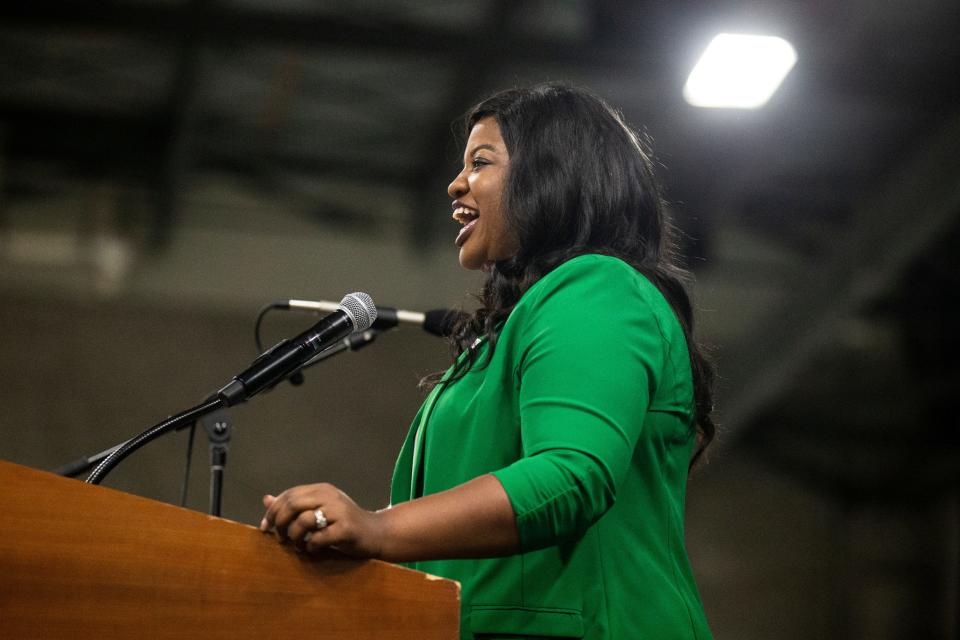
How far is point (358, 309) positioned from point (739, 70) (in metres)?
3.56

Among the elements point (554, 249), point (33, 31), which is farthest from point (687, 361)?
point (33, 31)

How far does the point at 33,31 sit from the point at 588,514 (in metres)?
6.11

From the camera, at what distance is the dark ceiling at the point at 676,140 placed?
19.1 ft

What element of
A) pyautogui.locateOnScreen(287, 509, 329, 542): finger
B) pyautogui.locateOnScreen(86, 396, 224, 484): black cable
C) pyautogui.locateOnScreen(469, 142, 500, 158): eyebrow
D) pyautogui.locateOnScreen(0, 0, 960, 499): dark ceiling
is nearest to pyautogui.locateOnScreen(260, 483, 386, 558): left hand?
pyautogui.locateOnScreen(287, 509, 329, 542): finger

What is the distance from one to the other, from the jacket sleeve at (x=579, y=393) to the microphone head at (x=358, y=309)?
413 millimetres

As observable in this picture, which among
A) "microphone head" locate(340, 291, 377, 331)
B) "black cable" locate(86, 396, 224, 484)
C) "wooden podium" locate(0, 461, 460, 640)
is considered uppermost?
"microphone head" locate(340, 291, 377, 331)

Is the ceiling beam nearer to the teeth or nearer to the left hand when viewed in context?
the teeth

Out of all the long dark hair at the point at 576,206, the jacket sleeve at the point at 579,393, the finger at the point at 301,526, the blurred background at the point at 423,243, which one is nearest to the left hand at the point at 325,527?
the finger at the point at 301,526

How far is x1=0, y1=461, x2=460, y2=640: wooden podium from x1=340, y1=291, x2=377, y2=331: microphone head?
688 mm

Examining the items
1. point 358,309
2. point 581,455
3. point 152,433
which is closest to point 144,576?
point 581,455

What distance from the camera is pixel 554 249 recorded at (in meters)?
1.65

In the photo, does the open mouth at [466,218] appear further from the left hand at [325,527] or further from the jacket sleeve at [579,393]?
the left hand at [325,527]

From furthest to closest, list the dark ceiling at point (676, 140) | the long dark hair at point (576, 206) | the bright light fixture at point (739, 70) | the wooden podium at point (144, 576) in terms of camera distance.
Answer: the dark ceiling at point (676, 140) < the bright light fixture at point (739, 70) < the long dark hair at point (576, 206) < the wooden podium at point (144, 576)

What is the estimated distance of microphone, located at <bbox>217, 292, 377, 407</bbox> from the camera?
5.74 feet
